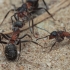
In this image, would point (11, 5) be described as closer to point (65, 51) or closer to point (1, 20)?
point (1, 20)

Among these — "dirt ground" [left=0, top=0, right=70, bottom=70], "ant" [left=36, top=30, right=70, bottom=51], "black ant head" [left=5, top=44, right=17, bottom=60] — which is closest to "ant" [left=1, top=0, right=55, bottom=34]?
"dirt ground" [left=0, top=0, right=70, bottom=70]

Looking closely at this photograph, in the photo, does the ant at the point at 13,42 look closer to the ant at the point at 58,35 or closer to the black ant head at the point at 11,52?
the black ant head at the point at 11,52

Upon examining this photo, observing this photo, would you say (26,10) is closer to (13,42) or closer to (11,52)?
(13,42)

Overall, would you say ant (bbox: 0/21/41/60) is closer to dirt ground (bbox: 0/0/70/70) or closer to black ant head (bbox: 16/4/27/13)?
dirt ground (bbox: 0/0/70/70)

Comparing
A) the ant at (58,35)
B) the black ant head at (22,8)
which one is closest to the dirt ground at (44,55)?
the ant at (58,35)

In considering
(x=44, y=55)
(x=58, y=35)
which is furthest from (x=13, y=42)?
(x=58, y=35)

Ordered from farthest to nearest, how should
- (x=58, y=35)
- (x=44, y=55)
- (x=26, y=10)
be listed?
(x=26, y=10) → (x=58, y=35) → (x=44, y=55)

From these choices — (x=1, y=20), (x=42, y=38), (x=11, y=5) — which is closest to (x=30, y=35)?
(x=42, y=38)

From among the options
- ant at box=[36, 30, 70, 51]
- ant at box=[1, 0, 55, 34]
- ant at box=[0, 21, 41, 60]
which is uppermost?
ant at box=[0, 21, 41, 60]

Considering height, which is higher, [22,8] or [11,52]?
[11,52]

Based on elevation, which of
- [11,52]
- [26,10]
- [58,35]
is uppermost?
[11,52]

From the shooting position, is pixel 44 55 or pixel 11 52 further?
pixel 44 55
